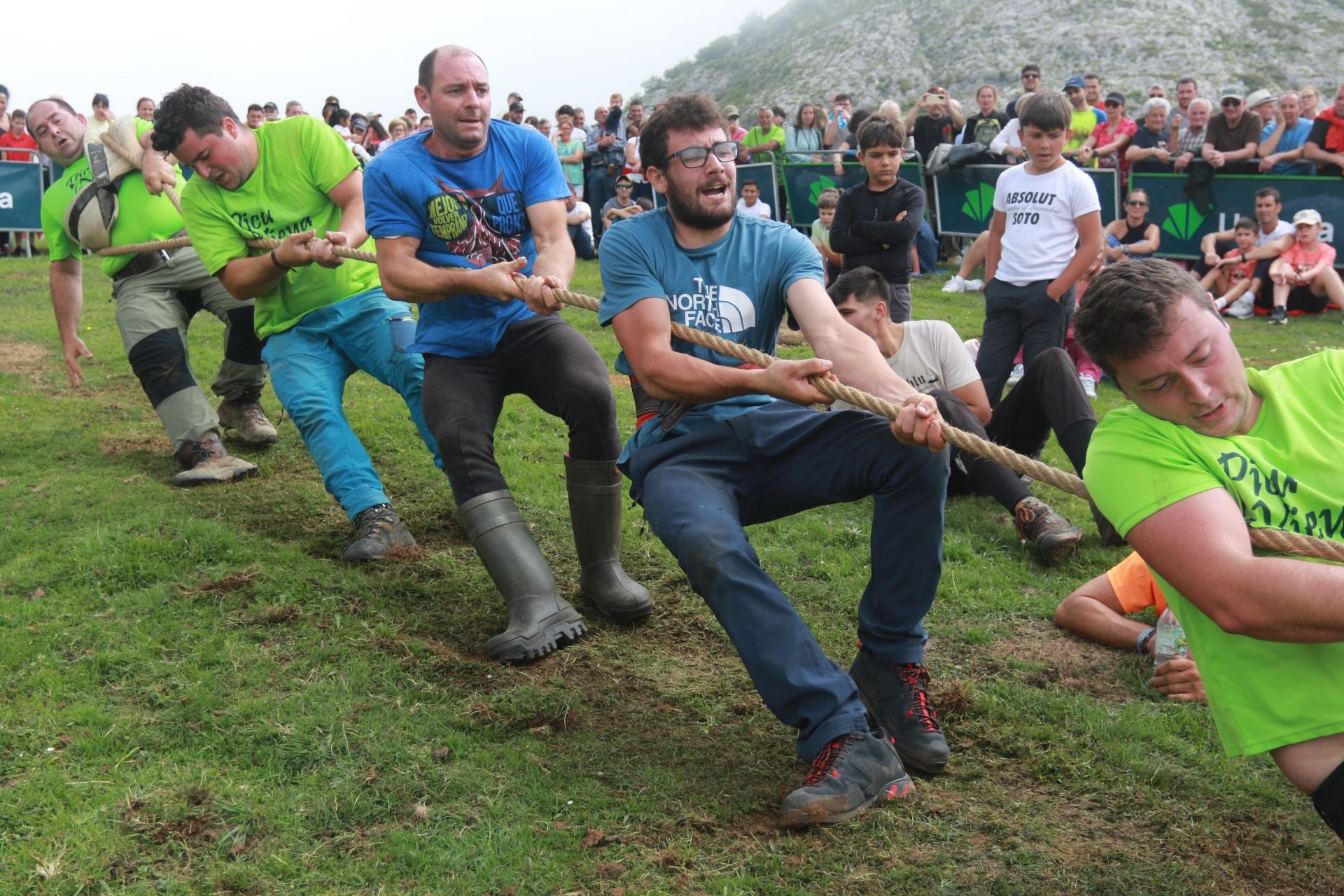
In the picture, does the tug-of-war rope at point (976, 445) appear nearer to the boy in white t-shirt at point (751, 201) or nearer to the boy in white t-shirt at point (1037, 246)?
the boy in white t-shirt at point (1037, 246)

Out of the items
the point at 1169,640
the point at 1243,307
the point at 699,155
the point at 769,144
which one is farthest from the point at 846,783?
the point at 769,144

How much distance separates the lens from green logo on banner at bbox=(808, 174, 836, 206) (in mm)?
15203

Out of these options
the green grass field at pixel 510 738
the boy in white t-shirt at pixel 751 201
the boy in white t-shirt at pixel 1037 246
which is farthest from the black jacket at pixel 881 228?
the boy in white t-shirt at pixel 751 201

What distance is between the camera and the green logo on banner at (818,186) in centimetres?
1520

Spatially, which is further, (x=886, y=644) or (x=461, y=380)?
(x=461, y=380)

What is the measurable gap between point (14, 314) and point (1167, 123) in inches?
A: 505

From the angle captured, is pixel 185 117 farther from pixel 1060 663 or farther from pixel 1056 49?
pixel 1056 49

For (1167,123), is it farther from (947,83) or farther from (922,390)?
(947,83)

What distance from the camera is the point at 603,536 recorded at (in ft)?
Answer: 15.6

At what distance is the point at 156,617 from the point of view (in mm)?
4582

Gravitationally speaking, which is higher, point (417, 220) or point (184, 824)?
point (417, 220)

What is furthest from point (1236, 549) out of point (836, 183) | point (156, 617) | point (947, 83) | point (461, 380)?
point (947, 83)

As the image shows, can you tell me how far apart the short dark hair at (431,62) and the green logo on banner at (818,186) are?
10886mm

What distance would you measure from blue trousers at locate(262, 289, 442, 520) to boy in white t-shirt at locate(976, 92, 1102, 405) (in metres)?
3.30
